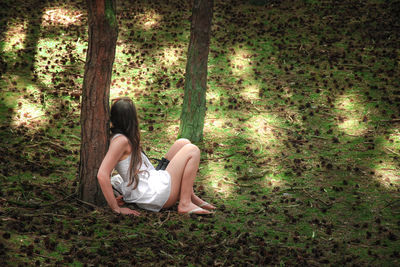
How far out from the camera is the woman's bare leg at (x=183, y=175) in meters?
4.74

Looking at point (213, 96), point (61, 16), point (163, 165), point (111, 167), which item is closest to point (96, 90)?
point (111, 167)

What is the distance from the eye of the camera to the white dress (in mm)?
4621

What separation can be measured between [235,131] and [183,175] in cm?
291

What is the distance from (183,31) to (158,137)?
4223 millimetres

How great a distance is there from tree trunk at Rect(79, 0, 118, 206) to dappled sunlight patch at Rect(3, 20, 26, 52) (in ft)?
18.2

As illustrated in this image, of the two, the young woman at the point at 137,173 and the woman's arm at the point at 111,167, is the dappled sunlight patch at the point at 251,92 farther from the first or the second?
the woman's arm at the point at 111,167

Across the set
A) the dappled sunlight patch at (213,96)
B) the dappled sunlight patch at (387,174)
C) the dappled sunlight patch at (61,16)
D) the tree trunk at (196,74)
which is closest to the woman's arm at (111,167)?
the tree trunk at (196,74)

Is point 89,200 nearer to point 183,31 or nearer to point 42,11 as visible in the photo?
point 183,31

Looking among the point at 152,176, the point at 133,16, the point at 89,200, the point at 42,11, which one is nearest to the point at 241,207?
the point at 152,176

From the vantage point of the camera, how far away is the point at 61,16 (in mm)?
10742

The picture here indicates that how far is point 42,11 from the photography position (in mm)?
10844

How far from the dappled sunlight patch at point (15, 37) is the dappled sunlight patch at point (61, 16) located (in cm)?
63

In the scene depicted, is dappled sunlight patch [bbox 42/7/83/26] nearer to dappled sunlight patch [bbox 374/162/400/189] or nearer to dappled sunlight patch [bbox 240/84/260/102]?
dappled sunlight patch [bbox 240/84/260/102]

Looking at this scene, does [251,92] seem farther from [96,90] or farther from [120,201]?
[96,90]
